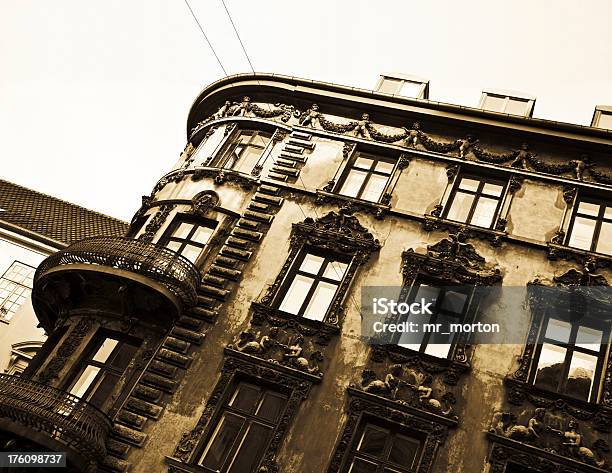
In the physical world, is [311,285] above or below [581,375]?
above

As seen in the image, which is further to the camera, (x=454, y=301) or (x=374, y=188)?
(x=374, y=188)

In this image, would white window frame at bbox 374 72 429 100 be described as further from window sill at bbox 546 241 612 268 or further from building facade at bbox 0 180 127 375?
building facade at bbox 0 180 127 375

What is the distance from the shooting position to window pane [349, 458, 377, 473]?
37.2ft

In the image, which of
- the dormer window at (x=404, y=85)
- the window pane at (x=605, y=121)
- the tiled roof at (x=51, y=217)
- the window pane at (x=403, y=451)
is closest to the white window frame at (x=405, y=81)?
the dormer window at (x=404, y=85)

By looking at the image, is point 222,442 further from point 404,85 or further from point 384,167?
point 404,85

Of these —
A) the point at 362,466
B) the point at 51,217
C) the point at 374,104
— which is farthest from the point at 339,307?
the point at 51,217

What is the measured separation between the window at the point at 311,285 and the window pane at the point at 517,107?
8187 mm

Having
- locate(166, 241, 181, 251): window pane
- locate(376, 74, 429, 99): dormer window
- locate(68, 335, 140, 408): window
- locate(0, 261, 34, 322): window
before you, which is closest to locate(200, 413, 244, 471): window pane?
locate(68, 335, 140, 408): window

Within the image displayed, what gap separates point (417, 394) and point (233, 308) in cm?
499

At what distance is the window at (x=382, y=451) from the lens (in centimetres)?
1136

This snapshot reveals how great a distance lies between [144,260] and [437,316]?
23.9 feet

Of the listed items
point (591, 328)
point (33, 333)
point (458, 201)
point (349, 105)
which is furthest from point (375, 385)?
point (33, 333)

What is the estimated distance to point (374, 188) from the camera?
16.5 m

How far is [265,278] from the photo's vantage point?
1450 centimetres
